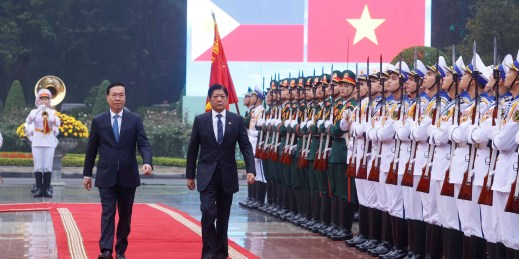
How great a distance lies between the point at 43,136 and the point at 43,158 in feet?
1.23

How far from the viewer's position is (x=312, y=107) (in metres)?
14.0

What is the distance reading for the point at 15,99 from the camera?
1485 inches

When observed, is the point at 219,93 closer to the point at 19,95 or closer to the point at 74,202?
the point at 74,202

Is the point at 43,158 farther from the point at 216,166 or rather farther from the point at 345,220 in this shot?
the point at 216,166

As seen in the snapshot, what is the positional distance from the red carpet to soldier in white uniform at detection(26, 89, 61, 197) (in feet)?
7.19

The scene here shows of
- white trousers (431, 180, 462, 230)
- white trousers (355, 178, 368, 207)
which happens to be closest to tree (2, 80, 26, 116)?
white trousers (355, 178, 368, 207)

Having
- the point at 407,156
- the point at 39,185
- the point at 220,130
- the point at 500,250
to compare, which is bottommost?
the point at 39,185

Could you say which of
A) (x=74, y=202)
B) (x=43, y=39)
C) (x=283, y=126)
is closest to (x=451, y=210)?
(x=283, y=126)

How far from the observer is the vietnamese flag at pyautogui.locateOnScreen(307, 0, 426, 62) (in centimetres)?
2534

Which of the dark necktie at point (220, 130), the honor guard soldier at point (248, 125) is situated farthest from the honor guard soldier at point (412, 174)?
the honor guard soldier at point (248, 125)

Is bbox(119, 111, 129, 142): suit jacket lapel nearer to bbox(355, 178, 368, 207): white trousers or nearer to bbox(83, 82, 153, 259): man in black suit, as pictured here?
bbox(83, 82, 153, 259): man in black suit

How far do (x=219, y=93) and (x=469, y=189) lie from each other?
101 inches

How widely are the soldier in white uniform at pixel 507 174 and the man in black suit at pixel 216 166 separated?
2.64 meters

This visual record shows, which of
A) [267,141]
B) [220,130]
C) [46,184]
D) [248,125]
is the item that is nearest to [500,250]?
[220,130]
